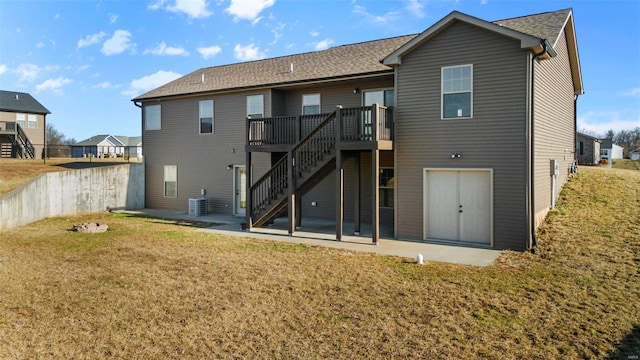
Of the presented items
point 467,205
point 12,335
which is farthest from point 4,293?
point 467,205

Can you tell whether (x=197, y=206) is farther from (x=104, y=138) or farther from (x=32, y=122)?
(x=104, y=138)

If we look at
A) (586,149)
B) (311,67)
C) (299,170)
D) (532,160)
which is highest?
(311,67)

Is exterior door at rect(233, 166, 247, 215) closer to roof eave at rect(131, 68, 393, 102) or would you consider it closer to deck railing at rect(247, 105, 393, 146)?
roof eave at rect(131, 68, 393, 102)

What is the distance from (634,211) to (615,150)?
56969 millimetres

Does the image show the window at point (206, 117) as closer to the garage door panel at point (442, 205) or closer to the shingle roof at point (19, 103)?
the garage door panel at point (442, 205)

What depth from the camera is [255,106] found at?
1673cm

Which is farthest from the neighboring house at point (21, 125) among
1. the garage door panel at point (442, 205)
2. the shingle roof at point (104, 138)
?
the garage door panel at point (442, 205)

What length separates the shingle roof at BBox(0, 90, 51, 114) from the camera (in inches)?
1393

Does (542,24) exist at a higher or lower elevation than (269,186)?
higher

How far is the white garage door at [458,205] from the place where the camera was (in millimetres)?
10938

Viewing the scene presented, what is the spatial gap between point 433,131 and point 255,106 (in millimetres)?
8128

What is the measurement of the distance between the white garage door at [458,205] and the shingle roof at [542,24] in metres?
4.29

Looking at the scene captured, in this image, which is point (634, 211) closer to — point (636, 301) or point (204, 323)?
point (636, 301)

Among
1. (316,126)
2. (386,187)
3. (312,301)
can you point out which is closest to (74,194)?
(316,126)
